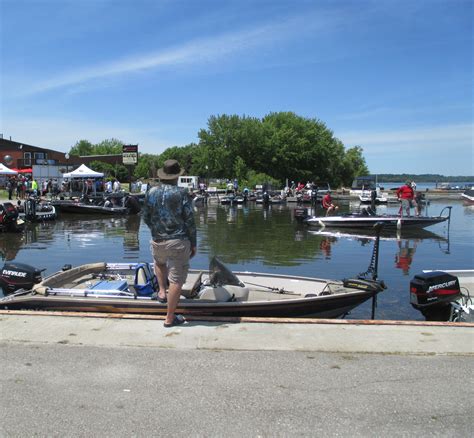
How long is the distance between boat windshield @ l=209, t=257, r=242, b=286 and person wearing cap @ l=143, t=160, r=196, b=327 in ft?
4.91

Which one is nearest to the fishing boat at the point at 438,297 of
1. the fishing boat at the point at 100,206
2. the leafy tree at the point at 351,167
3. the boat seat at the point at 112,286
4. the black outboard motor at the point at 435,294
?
the black outboard motor at the point at 435,294

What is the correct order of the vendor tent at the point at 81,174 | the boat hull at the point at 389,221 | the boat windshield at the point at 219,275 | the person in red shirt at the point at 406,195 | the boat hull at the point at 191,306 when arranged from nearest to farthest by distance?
the boat hull at the point at 191,306 → the boat windshield at the point at 219,275 → the boat hull at the point at 389,221 → the person in red shirt at the point at 406,195 → the vendor tent at the point at 81,174

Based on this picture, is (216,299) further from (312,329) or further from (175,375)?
(175,375)

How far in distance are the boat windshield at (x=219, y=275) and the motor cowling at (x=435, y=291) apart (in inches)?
110

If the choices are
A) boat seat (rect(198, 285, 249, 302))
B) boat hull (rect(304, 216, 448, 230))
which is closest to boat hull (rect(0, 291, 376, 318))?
boat seat (rect(198, 285, 249, 302))

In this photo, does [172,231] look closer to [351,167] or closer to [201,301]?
[201,301]

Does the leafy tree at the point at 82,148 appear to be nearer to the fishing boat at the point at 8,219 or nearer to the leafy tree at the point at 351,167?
the leafy tree at the point at 351,167

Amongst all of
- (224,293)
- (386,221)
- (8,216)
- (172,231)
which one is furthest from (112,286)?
(386,221)

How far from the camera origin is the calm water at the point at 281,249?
12703 millimetres

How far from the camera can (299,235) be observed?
21391 mm

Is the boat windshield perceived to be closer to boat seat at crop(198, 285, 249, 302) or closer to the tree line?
boat seat at crop(198, 285, 249, 302)

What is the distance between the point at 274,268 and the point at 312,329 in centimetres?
785

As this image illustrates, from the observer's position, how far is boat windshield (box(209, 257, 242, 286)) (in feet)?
23.1

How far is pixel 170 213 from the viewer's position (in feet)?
18.0
